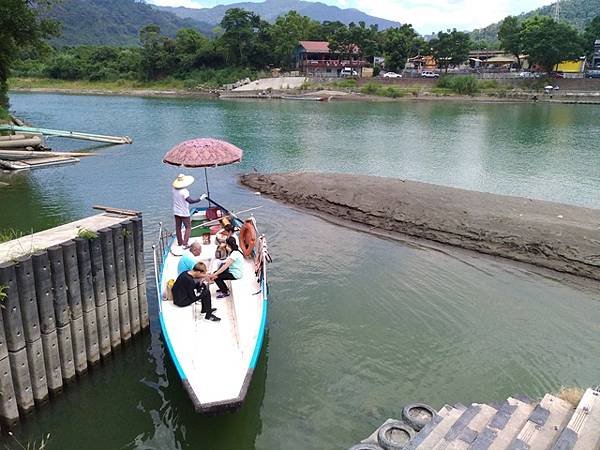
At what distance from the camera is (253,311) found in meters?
10.1

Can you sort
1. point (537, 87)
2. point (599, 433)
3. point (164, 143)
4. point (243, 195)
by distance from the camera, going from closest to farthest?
point (599, 433) → point (243, 195) → point (164, 143) → point (537, 87)

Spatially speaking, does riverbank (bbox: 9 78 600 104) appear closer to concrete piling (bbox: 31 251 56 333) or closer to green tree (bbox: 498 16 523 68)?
green tree (bbox: 498 16 523 68)

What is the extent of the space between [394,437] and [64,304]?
6041mm

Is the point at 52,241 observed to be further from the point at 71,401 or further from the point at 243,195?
the point at 243,195

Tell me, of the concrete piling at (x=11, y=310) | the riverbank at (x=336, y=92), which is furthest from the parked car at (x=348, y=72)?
the concrete piling at (x=11, y=310)

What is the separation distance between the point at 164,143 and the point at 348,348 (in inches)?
1255

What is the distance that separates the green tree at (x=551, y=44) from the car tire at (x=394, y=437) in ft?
301

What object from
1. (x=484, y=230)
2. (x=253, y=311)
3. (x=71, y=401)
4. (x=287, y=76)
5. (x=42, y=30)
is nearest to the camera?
(x=71, y=401)

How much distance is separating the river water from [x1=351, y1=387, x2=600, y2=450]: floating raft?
2083 millimetres

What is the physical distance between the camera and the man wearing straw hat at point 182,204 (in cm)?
1293

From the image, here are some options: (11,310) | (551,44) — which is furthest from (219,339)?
(551,44)

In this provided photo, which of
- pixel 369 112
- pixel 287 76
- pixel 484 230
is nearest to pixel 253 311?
pixel 484 230

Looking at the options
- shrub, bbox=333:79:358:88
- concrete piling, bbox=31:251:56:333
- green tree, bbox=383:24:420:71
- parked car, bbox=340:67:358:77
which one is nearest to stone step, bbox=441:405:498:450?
concrete piling, bbox=31:251:56:333

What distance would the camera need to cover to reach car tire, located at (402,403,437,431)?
830 centimetres
